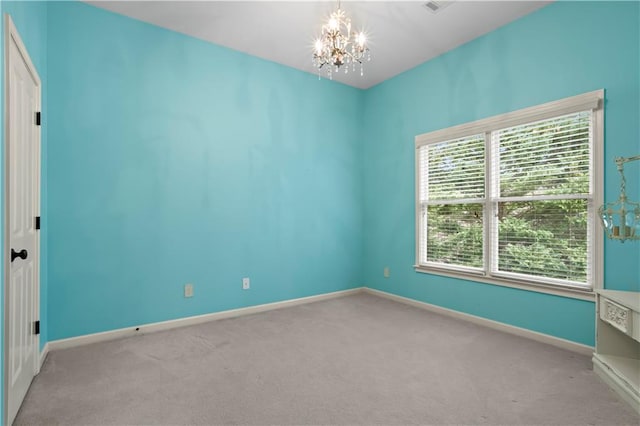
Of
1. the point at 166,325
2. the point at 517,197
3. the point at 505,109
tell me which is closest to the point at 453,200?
the point at 517,197

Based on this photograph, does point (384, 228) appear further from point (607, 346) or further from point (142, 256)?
point (142, 256)

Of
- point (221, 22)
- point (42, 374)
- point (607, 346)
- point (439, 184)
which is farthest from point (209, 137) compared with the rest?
point (607, 346)

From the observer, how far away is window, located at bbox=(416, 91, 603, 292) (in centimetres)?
288

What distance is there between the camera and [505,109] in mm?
3387

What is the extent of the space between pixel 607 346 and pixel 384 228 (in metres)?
2.72

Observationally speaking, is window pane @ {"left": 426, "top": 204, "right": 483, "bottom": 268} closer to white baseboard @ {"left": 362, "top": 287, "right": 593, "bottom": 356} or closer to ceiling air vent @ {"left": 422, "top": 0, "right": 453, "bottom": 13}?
white baseboard @ {"left": 362, "top": 287, "right": 593, "bottom": 356}

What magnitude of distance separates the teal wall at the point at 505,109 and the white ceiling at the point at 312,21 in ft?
0.80

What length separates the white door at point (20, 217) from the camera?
1759 millimetres

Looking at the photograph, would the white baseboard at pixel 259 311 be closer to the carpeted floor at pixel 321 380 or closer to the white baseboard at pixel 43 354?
the white baseboard at pixel 43 354

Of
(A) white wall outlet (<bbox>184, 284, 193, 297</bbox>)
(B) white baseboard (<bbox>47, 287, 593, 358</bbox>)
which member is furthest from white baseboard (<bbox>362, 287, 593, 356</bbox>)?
(A) white wall outlet (<bbox>184, 284, 193, 297</bbox>)

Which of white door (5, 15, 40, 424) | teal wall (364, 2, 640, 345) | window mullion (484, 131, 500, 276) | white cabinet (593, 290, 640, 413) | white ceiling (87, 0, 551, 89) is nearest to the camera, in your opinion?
white door (5, 15, 40, 424)

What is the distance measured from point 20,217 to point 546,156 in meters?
4.10

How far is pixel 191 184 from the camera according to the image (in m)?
3.58

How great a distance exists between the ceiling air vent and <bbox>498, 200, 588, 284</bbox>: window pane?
1987mm
